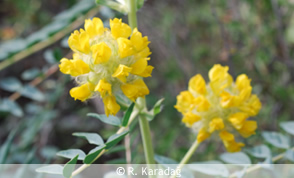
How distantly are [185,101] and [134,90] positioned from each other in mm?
273

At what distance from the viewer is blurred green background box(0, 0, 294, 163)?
1.23m

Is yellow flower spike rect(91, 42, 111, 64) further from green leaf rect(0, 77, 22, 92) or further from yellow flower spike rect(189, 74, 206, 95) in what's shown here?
green leaf rect(0, 77, 22, 92)

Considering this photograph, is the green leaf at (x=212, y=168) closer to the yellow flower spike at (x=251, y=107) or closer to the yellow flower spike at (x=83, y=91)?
the yellow flower spike at (x=251, y=107)

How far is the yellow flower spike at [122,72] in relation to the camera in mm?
641

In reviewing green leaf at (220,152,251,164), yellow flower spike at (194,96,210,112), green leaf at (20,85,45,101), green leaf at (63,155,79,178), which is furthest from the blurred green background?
green leaf at (63,155,79,178)

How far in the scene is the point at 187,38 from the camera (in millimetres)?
1764

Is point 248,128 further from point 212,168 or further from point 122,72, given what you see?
point 122,72

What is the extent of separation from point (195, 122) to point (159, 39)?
944 millimetres

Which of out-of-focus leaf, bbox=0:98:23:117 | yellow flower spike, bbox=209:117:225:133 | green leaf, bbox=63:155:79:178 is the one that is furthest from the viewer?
out-of-focus leaf, bbox=0:98:23:117

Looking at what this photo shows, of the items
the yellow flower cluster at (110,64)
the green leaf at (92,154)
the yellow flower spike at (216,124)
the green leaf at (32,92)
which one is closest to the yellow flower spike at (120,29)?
→ the yellow flower cluster at (110,64)

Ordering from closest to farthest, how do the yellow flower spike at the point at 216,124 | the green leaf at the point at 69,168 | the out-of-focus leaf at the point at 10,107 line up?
1. the green leaf at the point at 69,168
2. the yellow flower spike at the point at 216,124
3. the out-of-focus leaf at the point at 10,107

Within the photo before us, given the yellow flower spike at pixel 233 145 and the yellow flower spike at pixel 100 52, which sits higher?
the yellow flower spike at pixel 100 52

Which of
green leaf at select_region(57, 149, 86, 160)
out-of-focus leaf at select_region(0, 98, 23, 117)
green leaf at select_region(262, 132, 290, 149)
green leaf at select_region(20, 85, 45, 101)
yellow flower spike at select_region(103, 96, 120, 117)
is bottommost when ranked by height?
green leaf at select_region(262, 132, 290, 149)

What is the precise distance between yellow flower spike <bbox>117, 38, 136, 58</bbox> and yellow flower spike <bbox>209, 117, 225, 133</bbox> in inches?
12.8
